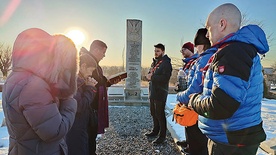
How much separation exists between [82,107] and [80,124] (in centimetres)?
24

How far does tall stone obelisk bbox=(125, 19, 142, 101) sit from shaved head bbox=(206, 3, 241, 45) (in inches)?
358

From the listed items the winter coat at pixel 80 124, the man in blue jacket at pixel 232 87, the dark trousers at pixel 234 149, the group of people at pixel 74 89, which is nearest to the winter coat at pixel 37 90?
the group of people at pixel 74 89

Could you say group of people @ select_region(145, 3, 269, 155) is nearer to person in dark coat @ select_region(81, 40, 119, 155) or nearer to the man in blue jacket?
Answer: the man in blue jacket

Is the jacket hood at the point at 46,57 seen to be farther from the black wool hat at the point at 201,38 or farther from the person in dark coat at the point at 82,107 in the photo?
the black wool hat at the point at 201,38

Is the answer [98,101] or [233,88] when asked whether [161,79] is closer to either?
[98,101]

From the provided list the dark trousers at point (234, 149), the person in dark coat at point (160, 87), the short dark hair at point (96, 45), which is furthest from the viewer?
the person in dark coat at point (160, 87)

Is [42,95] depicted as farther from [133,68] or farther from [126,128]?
[133,68]

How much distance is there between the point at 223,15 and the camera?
1.53 meters

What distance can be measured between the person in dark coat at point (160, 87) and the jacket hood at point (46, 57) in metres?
3.10

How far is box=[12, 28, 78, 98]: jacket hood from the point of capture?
54.4 inches

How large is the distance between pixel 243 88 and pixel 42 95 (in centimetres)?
123

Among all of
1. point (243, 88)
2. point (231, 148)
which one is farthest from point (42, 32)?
point (231, 148)

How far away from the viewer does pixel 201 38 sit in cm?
279

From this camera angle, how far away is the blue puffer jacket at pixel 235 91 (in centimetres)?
133
